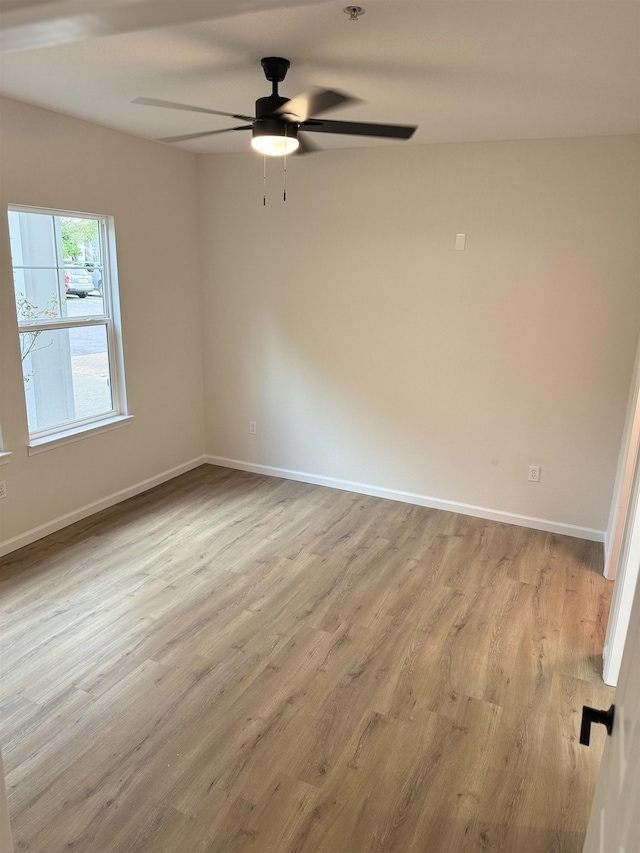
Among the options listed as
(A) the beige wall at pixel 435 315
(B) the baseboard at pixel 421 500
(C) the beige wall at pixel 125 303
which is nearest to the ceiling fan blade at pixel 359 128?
(A) the beige wall at pixel 435 315

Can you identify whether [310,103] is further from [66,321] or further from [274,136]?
[66,321]

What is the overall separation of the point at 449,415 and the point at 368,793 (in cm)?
280

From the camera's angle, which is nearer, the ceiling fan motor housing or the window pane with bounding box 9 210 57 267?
the ceiling fan motor housing

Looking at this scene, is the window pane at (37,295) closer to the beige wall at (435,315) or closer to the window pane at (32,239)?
the window pane at (32,239)

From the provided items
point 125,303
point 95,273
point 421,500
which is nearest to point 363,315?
point 421,500

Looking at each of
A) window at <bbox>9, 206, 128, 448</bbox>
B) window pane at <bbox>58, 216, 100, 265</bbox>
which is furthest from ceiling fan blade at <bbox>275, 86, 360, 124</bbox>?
window pane at <bbox>58, 216, 100, 265</bbox>

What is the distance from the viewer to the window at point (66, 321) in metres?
3.59

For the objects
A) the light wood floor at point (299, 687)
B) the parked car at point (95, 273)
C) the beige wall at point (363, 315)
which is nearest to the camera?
the light wood floor at point (299, 687)

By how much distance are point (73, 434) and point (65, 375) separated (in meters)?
0.41

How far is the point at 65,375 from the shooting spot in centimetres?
395

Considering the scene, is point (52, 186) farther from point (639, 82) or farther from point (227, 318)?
point (639, 82)

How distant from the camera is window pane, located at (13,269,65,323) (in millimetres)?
3545

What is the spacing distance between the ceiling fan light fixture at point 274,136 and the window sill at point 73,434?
7.76ft

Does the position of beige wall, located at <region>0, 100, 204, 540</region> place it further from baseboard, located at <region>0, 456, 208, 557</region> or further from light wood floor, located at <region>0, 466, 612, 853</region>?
light wood floor, located at <region>0, 466, 612, 853</region>
